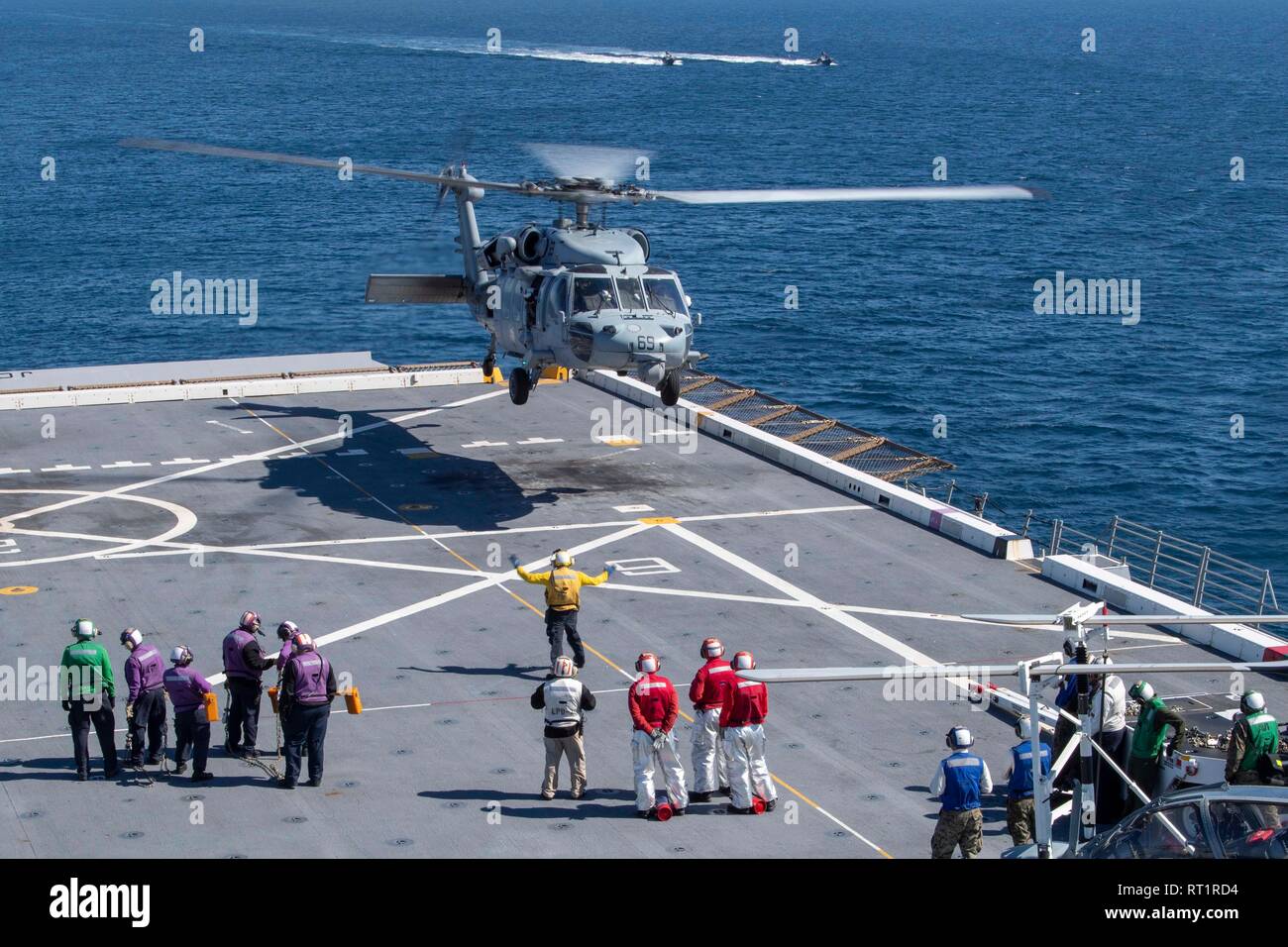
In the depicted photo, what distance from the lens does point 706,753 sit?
18.6 meters

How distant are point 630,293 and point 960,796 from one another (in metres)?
17.7

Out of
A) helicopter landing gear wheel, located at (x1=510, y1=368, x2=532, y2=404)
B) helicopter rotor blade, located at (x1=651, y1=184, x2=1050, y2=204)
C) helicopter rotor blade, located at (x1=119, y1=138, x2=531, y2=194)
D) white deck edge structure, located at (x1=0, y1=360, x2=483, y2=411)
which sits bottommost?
white deck edge structure, located at (x1=0, y1=360, x2=483, y2=411)

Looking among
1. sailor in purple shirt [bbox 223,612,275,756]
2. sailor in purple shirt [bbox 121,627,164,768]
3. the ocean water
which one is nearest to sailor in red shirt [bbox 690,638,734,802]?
sailor in purple shirt [bbox 223,612,275,756]

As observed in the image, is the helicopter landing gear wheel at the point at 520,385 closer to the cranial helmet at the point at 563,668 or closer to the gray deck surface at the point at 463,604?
the gray deck surface at the point at 463,604

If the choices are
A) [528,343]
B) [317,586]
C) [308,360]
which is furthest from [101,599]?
[308,360]

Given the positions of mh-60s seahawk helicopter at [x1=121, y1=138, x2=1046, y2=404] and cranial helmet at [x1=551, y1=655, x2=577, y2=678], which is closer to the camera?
cranial helmet at [x1=551, y1=655, x2=577, y2=678]

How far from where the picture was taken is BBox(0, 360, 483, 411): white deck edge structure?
3972 cm

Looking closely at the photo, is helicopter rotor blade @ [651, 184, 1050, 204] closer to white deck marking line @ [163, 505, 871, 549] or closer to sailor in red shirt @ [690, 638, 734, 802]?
white deck marking line @ [163, 505, 871, 549]

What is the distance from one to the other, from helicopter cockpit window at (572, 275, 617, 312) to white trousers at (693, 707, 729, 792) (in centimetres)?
1425

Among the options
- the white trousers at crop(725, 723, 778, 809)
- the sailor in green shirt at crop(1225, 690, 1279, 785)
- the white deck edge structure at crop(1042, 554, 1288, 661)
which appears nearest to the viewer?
the sailor in green shirt at crop(1225, 690, 1279, 785)

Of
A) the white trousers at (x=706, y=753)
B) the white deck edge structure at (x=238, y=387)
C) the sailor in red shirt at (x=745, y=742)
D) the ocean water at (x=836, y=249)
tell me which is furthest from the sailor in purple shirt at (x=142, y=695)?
the white deck edge structure at (x=238, y=387)

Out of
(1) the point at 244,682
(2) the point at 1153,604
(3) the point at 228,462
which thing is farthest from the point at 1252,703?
(3) the point at 228,462

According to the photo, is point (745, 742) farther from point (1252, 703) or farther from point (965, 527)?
point (965, 527)

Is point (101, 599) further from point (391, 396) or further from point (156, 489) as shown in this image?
point (391, 396)
